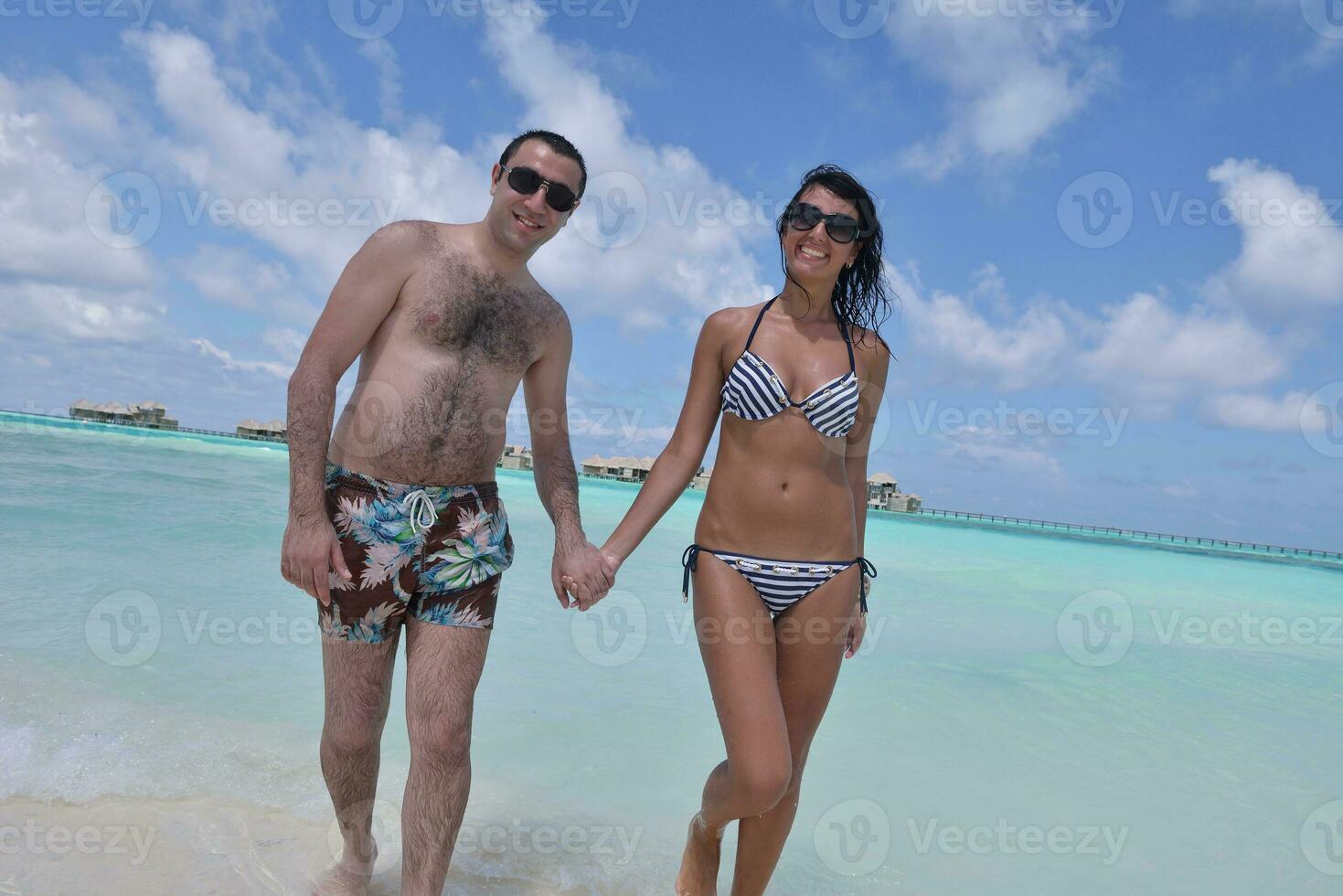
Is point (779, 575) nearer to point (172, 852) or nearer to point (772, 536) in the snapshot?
point (772, 536)

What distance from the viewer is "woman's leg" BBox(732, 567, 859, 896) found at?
9.21ft

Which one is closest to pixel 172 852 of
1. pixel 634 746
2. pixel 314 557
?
pixel 314 557

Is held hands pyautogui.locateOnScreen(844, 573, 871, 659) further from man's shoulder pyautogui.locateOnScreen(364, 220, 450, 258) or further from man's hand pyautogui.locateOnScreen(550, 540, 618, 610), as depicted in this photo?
man's shoulder pyautogui.locateOnScreen(364, 220, 450, 258)

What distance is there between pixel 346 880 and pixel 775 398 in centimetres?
228

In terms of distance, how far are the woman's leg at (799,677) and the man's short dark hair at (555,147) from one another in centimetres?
168

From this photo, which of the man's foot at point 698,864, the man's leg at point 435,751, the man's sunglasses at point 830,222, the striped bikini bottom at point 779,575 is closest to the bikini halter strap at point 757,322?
the man's sunglasses at point 830,222

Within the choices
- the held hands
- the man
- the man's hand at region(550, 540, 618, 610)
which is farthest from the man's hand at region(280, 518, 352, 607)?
the held hands

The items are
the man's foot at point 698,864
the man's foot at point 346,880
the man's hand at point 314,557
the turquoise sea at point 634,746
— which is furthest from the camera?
the turquoise sea at point 634,746

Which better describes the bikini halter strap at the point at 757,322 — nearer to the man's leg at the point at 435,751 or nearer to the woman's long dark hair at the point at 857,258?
the woman's long dark hair at the point at 857,258

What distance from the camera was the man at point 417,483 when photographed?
102 inches

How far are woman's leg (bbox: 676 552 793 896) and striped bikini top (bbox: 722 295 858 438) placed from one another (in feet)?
1.77

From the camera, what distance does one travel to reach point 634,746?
16.0 ft

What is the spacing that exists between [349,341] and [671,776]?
304 cm

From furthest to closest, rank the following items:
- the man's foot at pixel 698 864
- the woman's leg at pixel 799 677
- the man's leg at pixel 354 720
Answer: the man's foot at pixel 698 864 → the woman's leg at pixel 799 677 → the man's leg at pixel 354 720
